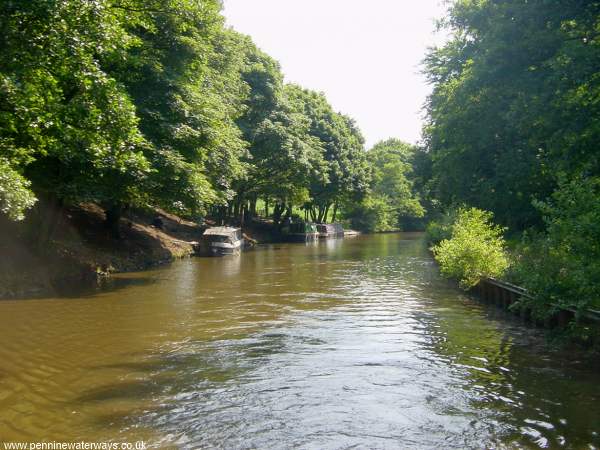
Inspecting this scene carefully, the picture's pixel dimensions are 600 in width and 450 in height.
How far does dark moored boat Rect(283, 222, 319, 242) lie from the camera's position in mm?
60656

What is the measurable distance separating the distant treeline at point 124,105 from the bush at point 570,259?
11.9 metres

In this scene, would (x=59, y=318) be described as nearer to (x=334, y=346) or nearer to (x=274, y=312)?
(x=274, y=312)

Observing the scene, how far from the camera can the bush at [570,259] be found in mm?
9648

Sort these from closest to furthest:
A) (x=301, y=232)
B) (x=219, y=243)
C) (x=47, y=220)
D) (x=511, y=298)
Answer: (x=511, y=298) < (x=47, y=220) < (x=219, y=243) < (x=301, y=232)

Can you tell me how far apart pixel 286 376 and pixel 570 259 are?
19.7 feet

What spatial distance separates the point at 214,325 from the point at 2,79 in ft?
25.7

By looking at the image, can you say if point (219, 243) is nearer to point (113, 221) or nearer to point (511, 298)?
point (113, 221)

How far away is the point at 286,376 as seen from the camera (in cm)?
970

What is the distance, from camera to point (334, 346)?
39.2 ft

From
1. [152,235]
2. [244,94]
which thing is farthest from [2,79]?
[244,94]

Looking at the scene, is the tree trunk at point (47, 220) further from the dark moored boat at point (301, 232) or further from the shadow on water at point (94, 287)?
the dark moored boat at point (301, 232)

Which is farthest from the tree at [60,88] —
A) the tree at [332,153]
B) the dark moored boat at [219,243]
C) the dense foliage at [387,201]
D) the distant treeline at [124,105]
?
the dense foliage at [387,201]

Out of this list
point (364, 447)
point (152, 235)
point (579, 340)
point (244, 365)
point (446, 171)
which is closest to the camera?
point (364, 447)

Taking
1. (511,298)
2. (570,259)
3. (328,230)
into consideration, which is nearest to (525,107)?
(511,298)
